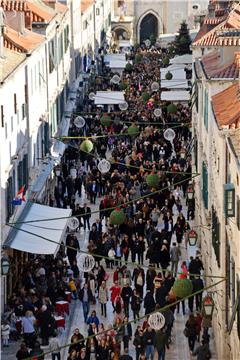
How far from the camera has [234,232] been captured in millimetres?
27109

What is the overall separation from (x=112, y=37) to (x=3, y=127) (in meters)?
89.2

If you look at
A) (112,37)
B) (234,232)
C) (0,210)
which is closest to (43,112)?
(0,210)

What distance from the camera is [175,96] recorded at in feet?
226

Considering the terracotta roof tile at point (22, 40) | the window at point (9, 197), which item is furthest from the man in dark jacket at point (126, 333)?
the terracotta roof tile at point (22, 40)

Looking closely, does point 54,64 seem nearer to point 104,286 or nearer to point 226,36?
point 226,36

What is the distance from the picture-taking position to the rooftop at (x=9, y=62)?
36.1 metres

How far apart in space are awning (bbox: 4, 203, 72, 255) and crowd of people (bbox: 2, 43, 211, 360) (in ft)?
3.06

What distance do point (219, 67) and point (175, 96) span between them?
28.5 meters

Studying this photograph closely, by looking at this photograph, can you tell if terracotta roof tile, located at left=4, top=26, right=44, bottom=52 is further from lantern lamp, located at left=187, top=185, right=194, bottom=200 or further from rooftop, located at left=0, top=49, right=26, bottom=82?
lantern lamp, located at left=187, top=185, right=194, bottom=200

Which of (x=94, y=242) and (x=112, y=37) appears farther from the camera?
(x=112, y=37)

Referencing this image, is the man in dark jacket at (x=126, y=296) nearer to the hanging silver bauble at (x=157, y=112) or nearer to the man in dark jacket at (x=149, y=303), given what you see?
the man in dark jacket at (x=149, y=303)

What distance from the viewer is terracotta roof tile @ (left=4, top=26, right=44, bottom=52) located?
4312cm

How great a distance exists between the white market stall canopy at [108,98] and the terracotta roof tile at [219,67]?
2401 centimetres

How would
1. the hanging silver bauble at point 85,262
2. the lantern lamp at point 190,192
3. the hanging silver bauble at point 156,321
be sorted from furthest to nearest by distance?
the lantern lamp at point 190,192 → the hanging silver bauble at point 85,262 → the hanging silver bauble at point 156,321
